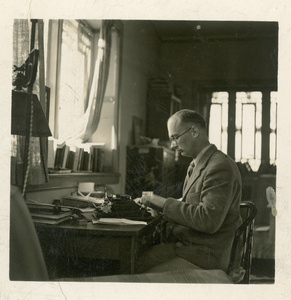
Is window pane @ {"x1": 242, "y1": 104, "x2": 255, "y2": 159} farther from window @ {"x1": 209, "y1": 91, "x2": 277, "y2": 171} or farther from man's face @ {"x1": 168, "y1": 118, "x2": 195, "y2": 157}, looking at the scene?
man's face @ {"x1": 168, "y1": 118, "x2": 195, "y2": 157}

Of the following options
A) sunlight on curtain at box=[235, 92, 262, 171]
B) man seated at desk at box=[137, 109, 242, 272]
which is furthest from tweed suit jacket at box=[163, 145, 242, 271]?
sunlight on curtain at box=[235, 92, 262, 171]

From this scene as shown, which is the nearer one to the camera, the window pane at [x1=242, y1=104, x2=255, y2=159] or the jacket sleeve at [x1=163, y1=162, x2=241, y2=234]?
the jacket sleeve at [x1=163, y1=162, x2=241, y2=234]

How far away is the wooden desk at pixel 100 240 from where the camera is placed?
5.31 ft

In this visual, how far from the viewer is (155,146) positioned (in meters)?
1.73

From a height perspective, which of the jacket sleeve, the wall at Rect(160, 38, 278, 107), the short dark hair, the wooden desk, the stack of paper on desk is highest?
the wall at Rect(160, 38, 278, 107)

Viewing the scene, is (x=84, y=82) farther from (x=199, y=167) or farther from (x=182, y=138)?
(x=199, y=167)

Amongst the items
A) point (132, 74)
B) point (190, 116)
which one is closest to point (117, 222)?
point (190, 116)

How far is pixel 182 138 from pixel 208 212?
37 cm

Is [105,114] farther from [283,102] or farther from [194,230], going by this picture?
[283,102]

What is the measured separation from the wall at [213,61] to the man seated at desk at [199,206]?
193 mm

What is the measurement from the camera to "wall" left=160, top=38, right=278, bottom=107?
5.70 feet

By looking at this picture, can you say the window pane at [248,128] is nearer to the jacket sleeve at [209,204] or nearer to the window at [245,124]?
the window at [245,124]

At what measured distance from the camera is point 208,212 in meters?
1.64
